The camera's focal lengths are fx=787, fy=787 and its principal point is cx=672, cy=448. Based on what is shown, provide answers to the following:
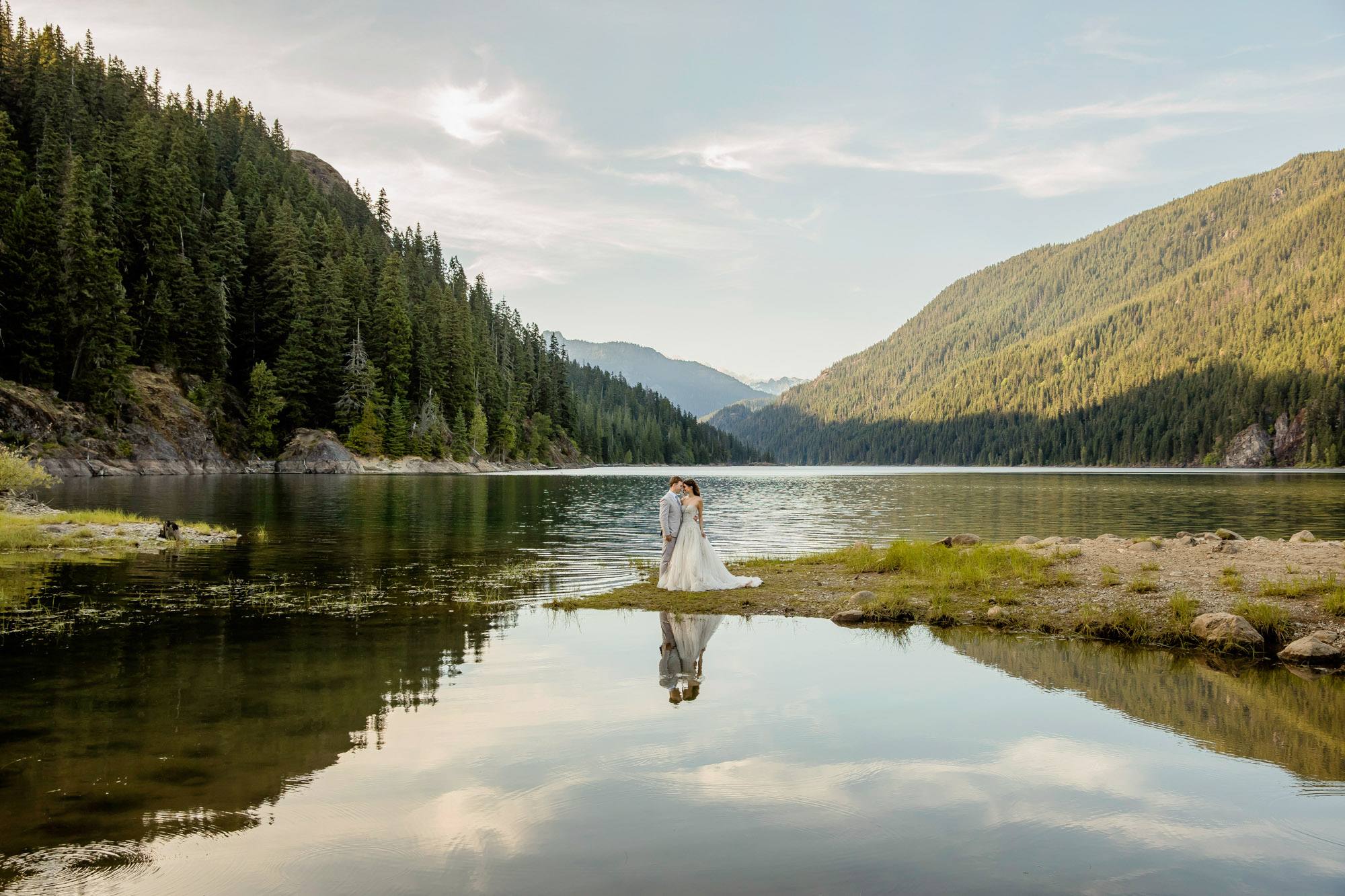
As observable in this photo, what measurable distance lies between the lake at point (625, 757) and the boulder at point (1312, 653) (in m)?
0.84

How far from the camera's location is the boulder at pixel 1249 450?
629ft

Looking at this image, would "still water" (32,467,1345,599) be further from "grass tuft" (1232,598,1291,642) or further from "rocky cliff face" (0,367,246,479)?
"grass tuft" (1232,598,1291,642)

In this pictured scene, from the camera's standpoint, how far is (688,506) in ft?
65.0

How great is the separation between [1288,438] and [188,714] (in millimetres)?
236429

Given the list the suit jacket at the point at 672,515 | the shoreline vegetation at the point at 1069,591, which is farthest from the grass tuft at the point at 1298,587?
the suit jacket at the point at 672,515

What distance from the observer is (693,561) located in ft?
65.8

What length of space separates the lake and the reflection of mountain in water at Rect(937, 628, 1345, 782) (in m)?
0.07

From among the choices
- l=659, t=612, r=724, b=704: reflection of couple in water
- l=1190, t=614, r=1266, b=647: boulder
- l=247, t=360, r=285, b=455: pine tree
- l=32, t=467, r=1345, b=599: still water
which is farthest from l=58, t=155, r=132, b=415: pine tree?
l=1190, t=614, r=1266, b=647: boulder

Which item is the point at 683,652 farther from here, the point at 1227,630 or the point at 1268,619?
the point at 1268,619

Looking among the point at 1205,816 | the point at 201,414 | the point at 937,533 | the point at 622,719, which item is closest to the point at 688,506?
the point at 622,719

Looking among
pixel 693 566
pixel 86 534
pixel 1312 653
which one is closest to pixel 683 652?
pixel 693 566

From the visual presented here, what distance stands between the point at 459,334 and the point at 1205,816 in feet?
397

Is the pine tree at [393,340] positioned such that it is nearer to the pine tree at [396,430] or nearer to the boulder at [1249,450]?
the pine tree at [396,430]

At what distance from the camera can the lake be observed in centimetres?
618
